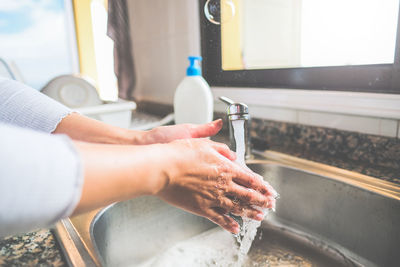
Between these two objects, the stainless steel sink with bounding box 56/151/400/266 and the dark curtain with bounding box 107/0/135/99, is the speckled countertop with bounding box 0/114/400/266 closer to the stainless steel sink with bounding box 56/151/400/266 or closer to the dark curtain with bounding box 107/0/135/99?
the stainless steel sink with bounding box 56/151/400/266

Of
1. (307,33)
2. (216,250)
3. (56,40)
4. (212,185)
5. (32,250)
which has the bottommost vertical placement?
(216,250)

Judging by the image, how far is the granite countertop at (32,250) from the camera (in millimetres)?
420

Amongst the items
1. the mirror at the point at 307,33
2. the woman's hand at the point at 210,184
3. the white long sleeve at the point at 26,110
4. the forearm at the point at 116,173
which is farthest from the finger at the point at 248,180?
the mirror at the point at 307,33

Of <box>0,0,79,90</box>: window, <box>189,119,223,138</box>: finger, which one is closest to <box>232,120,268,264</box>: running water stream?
<box>189,119,223,138</box>: finger

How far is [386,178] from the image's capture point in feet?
2.18

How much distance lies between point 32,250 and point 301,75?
83 centimetres

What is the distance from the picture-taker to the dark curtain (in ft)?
5.82

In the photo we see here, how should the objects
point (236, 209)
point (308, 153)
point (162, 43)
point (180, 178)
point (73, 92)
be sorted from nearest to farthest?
point (180, 178) → point (236, 209) → point (308, 153) → point (73, 92) → point (162, 43)

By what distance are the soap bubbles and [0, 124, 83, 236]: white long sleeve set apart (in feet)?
2.75

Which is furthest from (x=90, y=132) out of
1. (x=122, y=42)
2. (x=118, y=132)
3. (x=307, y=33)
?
(x=122, y=42)

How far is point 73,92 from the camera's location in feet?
4.13

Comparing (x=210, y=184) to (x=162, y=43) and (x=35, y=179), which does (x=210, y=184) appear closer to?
(x=35, y=179)

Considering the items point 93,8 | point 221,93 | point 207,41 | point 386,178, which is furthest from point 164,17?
point 386,178

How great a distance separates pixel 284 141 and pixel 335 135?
174mm
